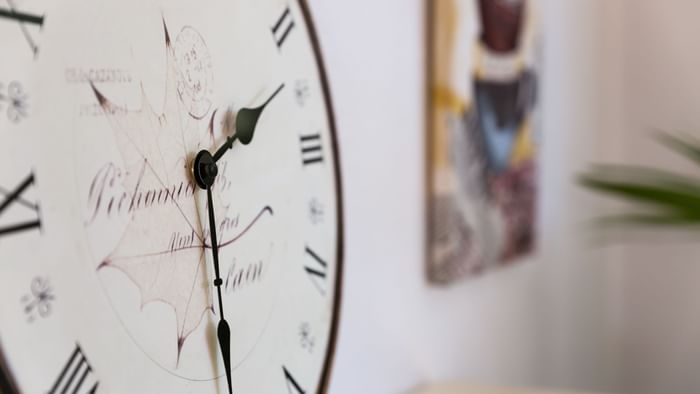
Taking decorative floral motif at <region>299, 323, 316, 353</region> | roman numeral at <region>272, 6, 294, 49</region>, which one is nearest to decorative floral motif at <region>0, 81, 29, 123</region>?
roman numeral at <region>272, 6, 294, 49</region>

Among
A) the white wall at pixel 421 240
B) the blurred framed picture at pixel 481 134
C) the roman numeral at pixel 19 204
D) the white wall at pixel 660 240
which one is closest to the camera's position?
the roman numeral at pixel 19 204

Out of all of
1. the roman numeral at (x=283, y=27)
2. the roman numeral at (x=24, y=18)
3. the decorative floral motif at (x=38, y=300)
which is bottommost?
the decorative floral motif at (x=38, y=300)

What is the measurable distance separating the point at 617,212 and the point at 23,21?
1.67 meters

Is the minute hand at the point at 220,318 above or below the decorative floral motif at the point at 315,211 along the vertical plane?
below

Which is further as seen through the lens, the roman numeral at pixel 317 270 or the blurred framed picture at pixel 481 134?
the blurred framed picture at pixel 481 134

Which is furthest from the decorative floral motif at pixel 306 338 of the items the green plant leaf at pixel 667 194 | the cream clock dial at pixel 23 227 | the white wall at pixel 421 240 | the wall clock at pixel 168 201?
the green plant leaf at pixel 667 194

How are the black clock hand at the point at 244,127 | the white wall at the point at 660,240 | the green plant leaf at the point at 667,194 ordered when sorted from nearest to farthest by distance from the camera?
the black clock hand at the point at 244,127, the green plant leaf at the point at 667,194, the white wall at the point at 660,240

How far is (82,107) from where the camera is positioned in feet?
2.10

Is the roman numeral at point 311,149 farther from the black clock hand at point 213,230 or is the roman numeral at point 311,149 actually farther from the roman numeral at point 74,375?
the roman numeral at point 74,375

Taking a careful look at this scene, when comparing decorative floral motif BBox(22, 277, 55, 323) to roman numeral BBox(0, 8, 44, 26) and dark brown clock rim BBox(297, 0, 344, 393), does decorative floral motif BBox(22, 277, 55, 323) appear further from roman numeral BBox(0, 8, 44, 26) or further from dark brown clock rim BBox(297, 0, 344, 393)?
dark brown clock rim BBox(297, 0, 344, 393)

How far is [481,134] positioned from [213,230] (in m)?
0.76

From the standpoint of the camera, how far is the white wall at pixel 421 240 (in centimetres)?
110

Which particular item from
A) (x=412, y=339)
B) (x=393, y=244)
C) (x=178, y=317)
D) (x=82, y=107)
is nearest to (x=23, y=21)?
(x=82, y=107)

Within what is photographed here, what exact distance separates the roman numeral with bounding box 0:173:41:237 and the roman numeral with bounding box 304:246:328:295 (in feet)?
1.31
